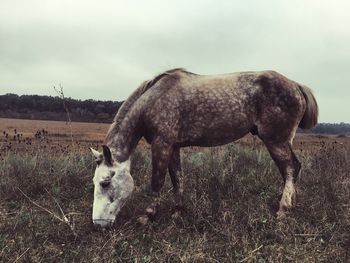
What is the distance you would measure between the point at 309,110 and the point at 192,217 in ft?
8.09

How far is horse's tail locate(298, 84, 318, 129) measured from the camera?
6.17 metres

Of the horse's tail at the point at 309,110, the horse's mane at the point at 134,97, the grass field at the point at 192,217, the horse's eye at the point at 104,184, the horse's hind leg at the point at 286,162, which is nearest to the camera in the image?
the grass field at the point at 192,217

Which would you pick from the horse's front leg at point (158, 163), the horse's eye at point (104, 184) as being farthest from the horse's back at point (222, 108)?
the horse's eye at point (104, 184)

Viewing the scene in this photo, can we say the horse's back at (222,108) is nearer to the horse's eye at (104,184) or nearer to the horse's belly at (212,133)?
the horse's belly at (212,133)

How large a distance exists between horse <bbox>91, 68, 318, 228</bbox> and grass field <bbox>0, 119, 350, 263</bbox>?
43 centimetres

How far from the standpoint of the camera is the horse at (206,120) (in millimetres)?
5625

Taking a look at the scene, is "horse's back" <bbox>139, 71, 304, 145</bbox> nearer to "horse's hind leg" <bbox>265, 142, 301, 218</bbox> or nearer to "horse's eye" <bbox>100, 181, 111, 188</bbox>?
"horse's hind leg" <bbox>265, 142, 301, 218</bbox>

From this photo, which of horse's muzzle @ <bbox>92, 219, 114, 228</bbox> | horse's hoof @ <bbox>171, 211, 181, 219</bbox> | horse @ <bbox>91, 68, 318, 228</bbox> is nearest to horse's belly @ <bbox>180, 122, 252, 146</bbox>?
horse @ <bbox>91, 68, 318, 228</bbox>

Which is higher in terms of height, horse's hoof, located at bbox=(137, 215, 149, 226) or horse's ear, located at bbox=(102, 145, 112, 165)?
horse's ear, located at bbox=(102, 145, 112, 165)

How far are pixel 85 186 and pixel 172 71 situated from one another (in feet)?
8.61

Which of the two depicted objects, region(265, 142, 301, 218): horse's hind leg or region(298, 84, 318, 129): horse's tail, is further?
region(298, 84, 318, 129): horse's tail

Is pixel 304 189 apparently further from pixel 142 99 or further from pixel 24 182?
pixel 24 182

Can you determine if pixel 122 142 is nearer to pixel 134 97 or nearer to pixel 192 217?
pixel 134 97

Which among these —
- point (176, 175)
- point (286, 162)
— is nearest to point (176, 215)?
point (176, 175)
